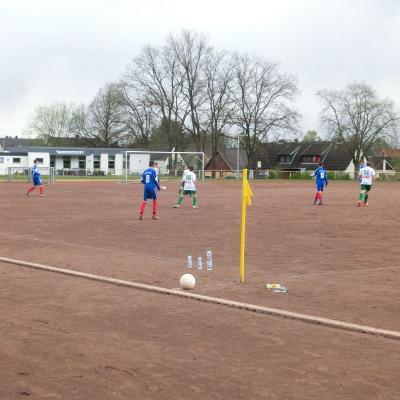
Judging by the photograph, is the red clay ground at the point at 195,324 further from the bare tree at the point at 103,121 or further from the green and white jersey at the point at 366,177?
the bare tree at the point at 103,121

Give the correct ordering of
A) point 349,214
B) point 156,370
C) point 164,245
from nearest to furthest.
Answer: point 156,370
point 164,245
point 349,214

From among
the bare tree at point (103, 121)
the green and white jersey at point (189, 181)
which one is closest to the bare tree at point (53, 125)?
the bare tree at point (103, 121)

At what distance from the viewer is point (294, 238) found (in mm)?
15109

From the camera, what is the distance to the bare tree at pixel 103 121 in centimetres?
9169

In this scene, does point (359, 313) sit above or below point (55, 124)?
below

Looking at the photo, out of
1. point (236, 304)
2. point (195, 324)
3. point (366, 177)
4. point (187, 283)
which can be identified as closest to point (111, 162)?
point (366, 177)

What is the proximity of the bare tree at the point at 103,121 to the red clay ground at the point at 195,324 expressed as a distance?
75457 mm

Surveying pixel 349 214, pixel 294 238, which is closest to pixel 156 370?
pixel 294 238

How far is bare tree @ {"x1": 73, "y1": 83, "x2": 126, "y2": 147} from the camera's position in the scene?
301 ft

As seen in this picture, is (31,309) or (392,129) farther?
(392,129)

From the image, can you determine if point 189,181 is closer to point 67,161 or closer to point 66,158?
point 66,158

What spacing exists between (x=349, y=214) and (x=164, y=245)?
10602mm

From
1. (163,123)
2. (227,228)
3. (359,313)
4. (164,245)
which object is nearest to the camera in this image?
(359,313)

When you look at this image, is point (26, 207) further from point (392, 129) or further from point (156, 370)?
point (392, 129)
